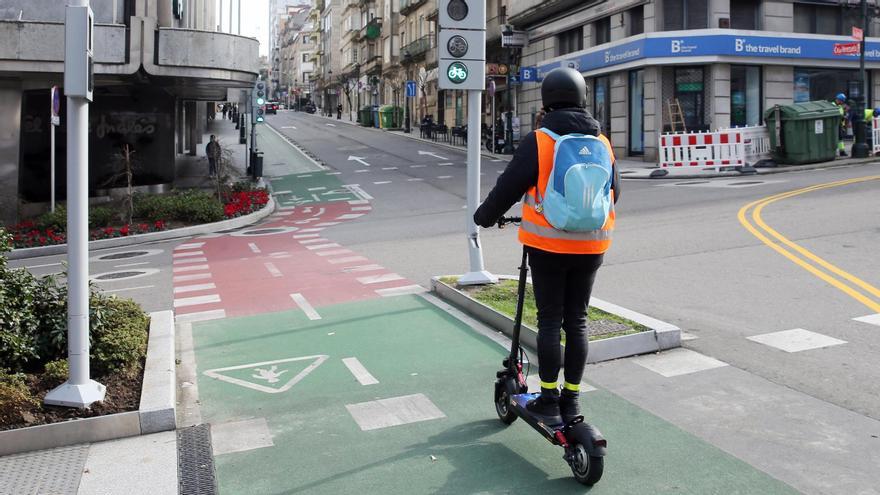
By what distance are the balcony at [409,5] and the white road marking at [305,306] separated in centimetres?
5799

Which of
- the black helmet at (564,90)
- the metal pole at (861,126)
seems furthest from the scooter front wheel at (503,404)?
the metal pole at (861,126)

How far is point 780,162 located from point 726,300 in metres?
18.8

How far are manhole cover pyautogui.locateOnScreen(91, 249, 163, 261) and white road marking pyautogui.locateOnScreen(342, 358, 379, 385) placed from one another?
9.40 m

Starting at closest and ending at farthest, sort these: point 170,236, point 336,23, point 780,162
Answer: point 170,236
point 780,162
point 336,23

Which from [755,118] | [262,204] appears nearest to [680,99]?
Answer: [755,118]

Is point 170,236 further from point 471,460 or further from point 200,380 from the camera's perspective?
point 471,460

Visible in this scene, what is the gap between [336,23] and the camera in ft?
371

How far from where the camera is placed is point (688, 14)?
30.4 meters

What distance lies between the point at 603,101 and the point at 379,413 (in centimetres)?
3059

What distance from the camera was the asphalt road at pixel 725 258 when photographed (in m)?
6.41

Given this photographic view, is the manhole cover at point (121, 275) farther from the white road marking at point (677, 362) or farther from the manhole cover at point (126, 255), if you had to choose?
the white road marking at point (677, 362)

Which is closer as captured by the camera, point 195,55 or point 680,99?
point 195,55

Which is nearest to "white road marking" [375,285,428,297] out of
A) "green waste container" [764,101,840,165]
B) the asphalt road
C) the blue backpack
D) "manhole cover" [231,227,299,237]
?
the asphalt road

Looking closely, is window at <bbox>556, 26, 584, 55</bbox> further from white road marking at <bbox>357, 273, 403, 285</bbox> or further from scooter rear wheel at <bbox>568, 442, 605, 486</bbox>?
scooter rear wheel at <bbox>568, 442, 605, 486</bbox>
